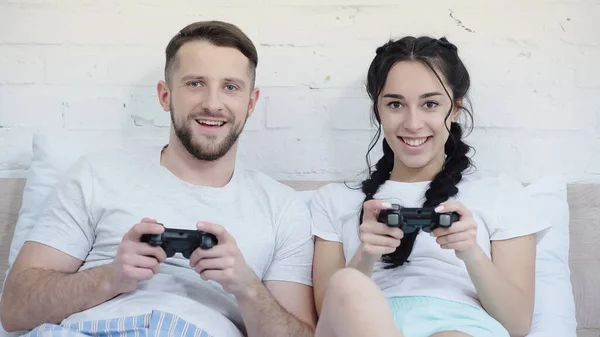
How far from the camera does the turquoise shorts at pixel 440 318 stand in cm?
113

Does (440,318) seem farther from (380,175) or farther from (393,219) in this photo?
(380,175)

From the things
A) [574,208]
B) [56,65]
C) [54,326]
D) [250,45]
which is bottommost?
[54,326]

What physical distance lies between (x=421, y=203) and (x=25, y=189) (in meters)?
0.81

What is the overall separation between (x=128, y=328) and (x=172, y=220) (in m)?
0.26

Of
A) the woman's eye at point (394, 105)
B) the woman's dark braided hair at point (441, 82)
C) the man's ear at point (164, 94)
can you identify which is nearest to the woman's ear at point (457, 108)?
the woman's dark braided hair at point (441, 82)

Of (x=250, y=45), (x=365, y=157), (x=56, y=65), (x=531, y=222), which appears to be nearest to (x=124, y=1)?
(x=56, y=65)

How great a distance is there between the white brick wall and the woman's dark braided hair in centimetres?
21

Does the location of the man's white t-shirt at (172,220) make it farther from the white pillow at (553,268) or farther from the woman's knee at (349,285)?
the white pillow at (553,268)

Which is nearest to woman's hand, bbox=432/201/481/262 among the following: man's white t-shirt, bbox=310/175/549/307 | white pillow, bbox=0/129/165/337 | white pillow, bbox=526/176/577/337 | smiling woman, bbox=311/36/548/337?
smiling woman, bbox=311/36/548/337

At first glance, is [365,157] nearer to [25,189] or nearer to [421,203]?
[421,203]

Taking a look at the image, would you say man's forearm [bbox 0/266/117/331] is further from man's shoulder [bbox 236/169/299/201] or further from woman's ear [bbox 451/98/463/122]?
woman's ear [bbox 451/98/463/122]

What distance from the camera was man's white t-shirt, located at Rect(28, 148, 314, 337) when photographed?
126 centimetres

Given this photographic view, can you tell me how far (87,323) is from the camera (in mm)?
1109

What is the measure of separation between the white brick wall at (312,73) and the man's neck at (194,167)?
244 mm
